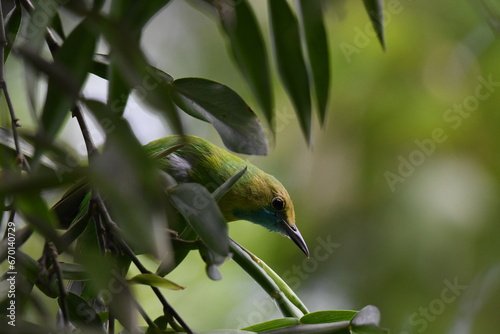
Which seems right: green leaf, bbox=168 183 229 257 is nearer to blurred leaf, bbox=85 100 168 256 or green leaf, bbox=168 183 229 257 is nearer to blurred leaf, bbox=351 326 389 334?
blurred leaf, bbox=85 100 168 256

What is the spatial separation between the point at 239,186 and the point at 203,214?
4.10ft

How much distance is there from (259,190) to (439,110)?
3609 mm

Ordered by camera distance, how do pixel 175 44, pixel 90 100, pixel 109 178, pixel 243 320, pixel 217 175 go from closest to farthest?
1. pixel 109 178
2. pixel 90 100
3. pixel 217 175
4. pixel 243 320
5. pixel 175 44

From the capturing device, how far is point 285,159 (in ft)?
17.2

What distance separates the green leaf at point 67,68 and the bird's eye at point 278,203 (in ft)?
4.40

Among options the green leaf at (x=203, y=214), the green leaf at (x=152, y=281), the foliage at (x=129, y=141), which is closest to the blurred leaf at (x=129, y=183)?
the foliage at (x=129, y=141)

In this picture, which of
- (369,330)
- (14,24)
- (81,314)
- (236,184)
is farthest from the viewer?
(236,184)

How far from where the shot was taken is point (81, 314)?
43.0 inches

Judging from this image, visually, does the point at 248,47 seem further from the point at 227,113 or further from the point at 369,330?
the point at 369,330

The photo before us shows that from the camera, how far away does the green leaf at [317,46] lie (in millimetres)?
927

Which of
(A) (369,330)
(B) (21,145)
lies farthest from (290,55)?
(B) (21,145)

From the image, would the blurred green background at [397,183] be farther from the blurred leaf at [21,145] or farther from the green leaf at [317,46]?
the green leaf at [317,46]

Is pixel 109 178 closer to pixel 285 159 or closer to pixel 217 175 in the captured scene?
pixel 217 175

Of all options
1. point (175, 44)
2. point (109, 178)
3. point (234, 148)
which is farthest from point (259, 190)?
point (175, 44)
